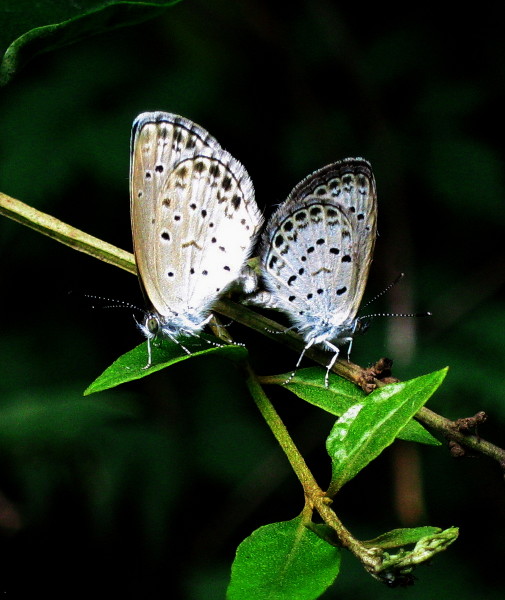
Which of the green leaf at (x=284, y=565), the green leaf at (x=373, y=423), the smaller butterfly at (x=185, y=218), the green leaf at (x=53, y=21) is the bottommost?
the green leaf at (x=284, y=565)

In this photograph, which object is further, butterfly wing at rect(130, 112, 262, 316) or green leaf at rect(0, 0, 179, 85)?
butterfly wing at rect(130, 112, 262, 316)

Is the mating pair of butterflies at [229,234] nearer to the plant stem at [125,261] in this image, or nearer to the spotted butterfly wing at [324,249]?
the spotted butterfly wing at [324,249]

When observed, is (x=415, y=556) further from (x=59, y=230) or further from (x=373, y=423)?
(x=59, y=230)

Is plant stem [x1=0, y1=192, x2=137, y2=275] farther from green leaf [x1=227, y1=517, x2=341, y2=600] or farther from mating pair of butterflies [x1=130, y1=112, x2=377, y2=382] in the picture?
green leaf [x1=227, y1=517, x2=341, y2=600]

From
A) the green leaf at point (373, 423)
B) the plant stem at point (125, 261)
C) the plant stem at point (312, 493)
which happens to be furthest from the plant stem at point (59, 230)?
the green leaf at point (373, 423)

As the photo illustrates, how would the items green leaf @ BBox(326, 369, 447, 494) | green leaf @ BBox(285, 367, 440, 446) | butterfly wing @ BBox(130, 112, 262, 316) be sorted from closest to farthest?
1. green leaf @ BBox(326, 369, 447, 494)
2. green leaf @ BBox(285, 367, 440, 446)
3. butterfly wing @ BBox(130, 112, 262, 316)

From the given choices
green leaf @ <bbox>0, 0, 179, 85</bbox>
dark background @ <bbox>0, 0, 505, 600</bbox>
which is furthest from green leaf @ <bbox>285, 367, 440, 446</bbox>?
dark background @ <bbox>0, 0, 505, 600</bbox>

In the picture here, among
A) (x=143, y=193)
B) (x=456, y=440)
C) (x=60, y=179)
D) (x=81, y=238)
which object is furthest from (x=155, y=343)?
(x=60, y=179)
